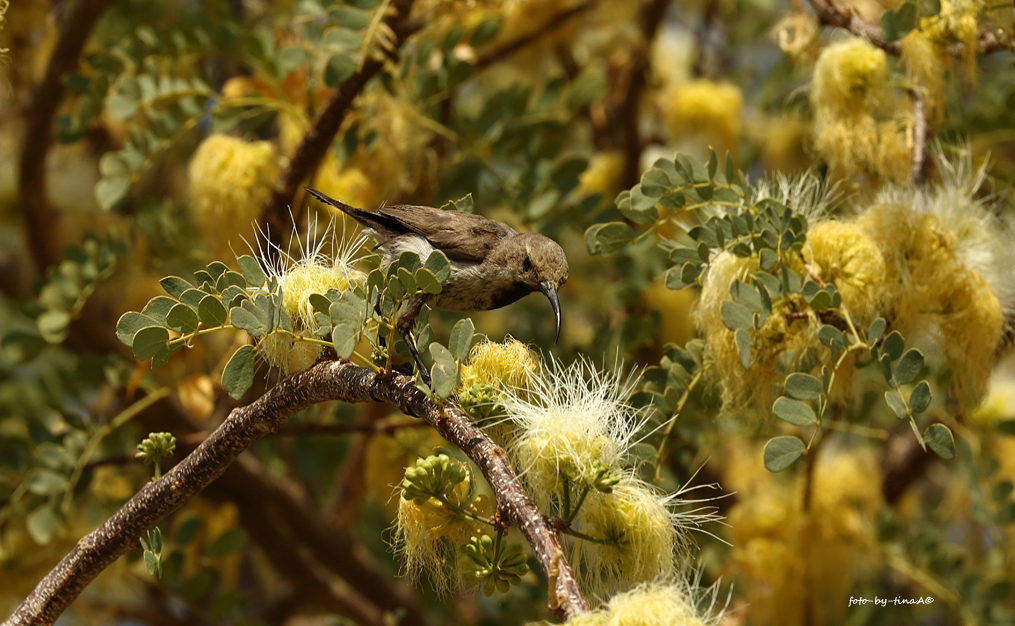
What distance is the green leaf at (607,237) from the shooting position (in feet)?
7.09

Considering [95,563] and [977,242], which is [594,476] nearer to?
[95,563]

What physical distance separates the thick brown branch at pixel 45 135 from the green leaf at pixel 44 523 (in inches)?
48.2

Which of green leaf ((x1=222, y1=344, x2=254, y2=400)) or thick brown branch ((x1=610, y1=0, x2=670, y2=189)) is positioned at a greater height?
green leaf ((x1=222, y1=344, x2=254, y2=400))

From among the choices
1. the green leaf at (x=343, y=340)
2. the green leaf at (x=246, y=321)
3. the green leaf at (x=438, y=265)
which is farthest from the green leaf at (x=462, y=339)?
the green leaf at (x=246, y=321)

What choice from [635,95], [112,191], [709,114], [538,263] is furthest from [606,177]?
[112,191]

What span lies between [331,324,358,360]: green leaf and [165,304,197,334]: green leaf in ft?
0.94

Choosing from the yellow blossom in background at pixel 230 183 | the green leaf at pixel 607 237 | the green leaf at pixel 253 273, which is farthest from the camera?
the yellow blossom in background at pixel 230 183

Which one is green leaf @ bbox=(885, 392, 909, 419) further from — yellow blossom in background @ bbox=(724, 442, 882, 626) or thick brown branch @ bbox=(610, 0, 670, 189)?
thick brown branch @ bbox=(610, 0, 670, 189)

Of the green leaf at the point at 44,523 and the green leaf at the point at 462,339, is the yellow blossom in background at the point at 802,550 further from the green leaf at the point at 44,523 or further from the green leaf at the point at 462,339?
the green leaf at the point at 44,523

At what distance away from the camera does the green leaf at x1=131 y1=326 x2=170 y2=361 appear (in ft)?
5.14

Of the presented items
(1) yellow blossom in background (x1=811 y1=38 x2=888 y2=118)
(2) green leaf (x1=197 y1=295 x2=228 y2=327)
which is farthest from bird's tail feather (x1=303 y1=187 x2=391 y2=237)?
(1) yellow blossom in background (x1=811 y1=38 x2=888 y2=118)

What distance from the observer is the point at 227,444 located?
1.61 metres

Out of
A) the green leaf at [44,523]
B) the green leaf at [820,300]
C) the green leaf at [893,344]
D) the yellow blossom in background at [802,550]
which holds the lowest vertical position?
the yellow blossom in background at [802,550]

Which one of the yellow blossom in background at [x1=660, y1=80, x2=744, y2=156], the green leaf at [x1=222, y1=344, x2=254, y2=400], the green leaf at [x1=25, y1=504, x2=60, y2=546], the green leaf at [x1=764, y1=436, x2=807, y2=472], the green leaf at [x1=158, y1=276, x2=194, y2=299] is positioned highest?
the green leaf at [x1=158, y1=276, x2=194, y2=299]
